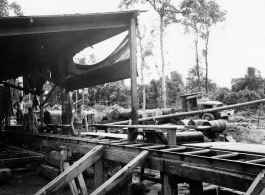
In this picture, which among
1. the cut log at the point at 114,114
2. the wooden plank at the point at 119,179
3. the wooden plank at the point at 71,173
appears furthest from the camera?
the cut log at the point at 114,114

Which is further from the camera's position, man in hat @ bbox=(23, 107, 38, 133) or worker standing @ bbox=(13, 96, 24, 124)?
worker standing @ bbox=(13, 96, 24, 124)

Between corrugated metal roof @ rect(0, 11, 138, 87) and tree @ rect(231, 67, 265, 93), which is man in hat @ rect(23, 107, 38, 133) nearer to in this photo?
corrugated metal roof @ rect(0, 11, 138, 87)

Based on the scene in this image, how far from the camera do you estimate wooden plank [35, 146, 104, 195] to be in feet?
14.6

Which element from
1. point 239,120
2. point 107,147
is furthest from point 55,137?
Result: point 239,120

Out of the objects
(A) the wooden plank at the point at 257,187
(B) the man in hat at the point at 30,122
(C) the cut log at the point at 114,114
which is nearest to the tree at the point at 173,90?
Result: (C) the cut log at the point at 114,114

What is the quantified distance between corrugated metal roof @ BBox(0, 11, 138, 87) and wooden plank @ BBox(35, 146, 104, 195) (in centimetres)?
343

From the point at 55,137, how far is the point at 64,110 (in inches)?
119

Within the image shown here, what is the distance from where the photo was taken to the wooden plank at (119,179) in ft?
13.4

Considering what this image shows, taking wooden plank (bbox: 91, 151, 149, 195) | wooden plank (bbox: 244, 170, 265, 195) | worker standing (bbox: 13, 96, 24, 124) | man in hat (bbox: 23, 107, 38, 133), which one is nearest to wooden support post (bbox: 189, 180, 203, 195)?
wooden plank (bbox: 91, 151, 149, 195)

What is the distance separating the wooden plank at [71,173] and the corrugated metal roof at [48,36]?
11.3ft

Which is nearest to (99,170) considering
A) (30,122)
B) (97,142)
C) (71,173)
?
(97,142)

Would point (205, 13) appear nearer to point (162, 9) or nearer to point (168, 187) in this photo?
point (162, 9)

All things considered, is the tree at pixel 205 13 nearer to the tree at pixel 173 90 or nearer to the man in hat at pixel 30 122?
the tree at pixel 173 90

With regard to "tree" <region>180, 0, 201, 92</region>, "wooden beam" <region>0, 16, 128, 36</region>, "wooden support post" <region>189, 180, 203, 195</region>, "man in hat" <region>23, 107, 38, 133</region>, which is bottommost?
"wooden support post" <region>189, 180, 203, 195</region>
